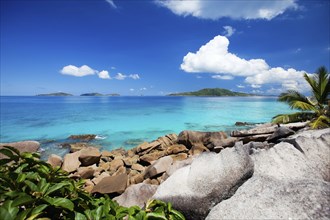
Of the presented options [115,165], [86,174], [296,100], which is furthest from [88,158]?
[296,100]

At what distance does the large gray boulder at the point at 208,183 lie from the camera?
9.53 feet

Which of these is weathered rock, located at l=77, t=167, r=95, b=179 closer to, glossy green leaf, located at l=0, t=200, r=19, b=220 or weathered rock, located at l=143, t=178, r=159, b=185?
weathered rock, located at l=143, t=178, r=159, b=185

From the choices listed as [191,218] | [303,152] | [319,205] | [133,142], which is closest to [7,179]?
[191,218]

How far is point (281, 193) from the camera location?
2.54 metres

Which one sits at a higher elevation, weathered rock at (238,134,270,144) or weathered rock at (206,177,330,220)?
weathered rock at (206,177,330,220)

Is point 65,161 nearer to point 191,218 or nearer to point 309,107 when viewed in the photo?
point 191,218

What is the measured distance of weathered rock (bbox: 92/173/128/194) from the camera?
4.97 m

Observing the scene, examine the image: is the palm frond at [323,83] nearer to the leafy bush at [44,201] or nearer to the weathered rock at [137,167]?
the weathered rock at [137,167]

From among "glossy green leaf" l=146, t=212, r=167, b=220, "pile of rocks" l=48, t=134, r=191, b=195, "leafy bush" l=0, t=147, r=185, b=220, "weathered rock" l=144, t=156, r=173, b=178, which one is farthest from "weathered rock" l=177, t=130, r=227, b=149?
"glossy green leaf" l=146, t=212, r=167, b=220

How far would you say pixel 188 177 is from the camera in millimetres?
3301

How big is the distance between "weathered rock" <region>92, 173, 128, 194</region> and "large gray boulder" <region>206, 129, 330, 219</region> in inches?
115

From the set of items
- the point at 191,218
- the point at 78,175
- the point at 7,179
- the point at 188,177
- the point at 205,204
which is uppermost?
the point at 7,179

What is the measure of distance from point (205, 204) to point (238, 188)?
1.71 ft

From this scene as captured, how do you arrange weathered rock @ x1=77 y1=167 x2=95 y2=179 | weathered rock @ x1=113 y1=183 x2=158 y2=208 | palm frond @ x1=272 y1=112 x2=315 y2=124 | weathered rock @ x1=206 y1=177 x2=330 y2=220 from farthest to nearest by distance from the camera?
palm frond @ x1=272 y1=112 x2=315 y2=124, weathered rock @ x1=77 y1=167 x2=95 y2=179, weathered rock @ x1=113 y1=183 x2=158 y2=208, weathered rock @ x1=206 y1=177 x2=330 y2=220
